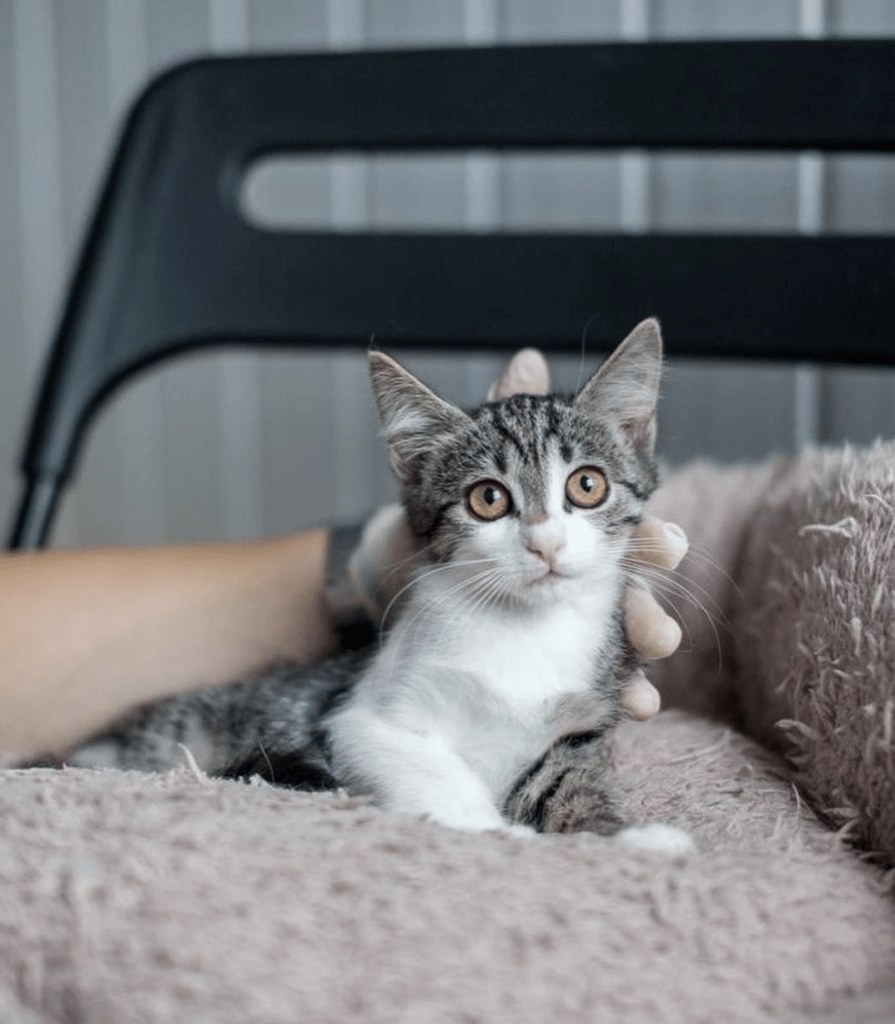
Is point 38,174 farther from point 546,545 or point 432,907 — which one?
point 432,907

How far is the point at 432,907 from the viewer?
70 cm

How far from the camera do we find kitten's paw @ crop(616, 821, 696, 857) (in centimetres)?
79

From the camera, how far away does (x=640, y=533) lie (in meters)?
1.03

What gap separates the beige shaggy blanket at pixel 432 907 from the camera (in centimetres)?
66

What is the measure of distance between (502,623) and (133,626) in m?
0.46

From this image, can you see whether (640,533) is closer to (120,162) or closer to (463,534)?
(463,534)

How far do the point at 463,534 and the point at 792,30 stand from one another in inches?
51.4

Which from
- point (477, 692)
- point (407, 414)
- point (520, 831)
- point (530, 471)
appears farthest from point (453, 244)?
point (520, 831)

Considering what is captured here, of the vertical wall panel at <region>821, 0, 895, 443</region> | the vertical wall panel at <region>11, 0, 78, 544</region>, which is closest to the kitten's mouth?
the vertical wall panel at <region>821, 0, 895, 443</region>

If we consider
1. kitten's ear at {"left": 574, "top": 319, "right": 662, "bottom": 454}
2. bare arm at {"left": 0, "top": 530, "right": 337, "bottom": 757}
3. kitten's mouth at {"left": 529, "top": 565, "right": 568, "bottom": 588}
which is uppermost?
kitten's ear at {"left": 574, "top": 319, "right": 662, "bottom": 454}

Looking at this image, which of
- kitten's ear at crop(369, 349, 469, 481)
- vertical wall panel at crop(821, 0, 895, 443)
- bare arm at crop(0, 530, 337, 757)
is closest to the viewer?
kitten's ear at crop(369, 349, 469, 481)

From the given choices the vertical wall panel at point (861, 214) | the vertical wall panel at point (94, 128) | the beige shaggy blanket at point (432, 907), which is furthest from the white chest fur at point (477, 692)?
the vertical wall panel at point (94, 128)

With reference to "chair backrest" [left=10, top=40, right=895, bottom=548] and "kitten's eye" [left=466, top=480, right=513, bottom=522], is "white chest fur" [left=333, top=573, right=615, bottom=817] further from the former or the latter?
"chair backrest" [left=10, top=40, right=895, bottom=548]

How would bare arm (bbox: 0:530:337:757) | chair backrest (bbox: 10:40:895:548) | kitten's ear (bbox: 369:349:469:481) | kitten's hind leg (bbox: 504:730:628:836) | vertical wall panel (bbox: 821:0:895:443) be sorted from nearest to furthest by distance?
kitten's hind leg (bbox: 504:730:628:836) < kitten's ear (bbox: 369:349:469:481) < bare arm (bbox: 0:530:337:757) < chair backrest (bbox: 10:40:895:548) < vertical wall panel (bbox: 821:0:895:443)
